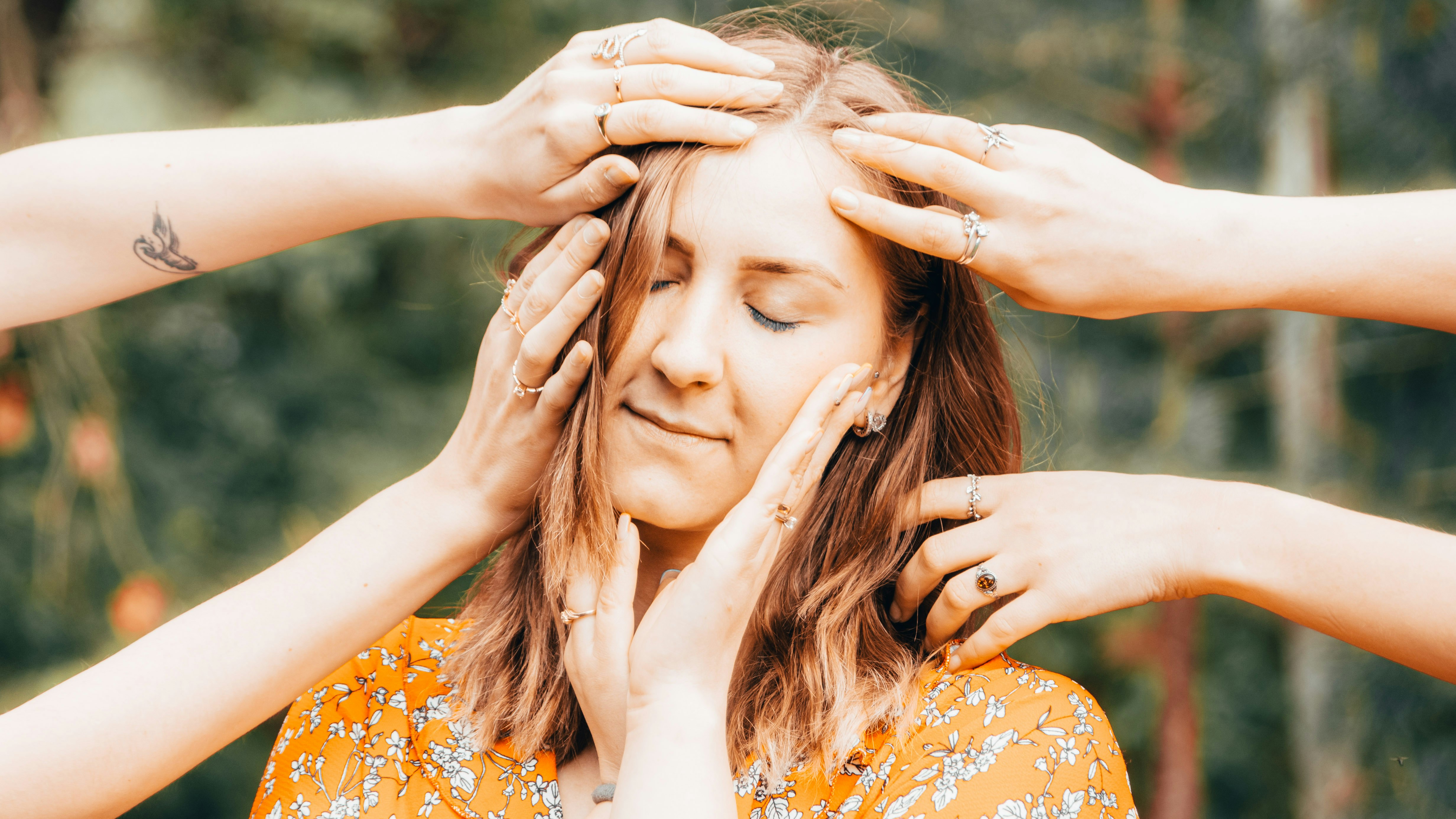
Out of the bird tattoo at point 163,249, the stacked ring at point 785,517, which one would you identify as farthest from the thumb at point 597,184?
the bird tattoo at point 163,249

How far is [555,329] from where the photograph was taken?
4.83 ft

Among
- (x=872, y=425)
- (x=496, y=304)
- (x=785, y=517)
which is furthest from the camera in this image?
(x=496, y=304)

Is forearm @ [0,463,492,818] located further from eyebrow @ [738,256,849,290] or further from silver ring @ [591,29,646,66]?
silver ring @ [591,29,646,66]

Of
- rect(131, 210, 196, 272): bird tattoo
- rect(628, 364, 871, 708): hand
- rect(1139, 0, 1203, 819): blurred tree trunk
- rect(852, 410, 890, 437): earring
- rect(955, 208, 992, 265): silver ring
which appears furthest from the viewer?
rect(1139, 0, 1203, 819): blurred tree trunk

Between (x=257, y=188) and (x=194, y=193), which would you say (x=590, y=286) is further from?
(x=194, y=193)

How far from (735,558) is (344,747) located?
2.58 feet

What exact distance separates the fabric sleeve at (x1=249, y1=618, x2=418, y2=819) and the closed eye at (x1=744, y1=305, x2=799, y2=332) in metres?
0.83

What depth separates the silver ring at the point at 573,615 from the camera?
1435 millimetres

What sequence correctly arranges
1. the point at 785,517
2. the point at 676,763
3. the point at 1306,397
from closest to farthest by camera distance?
the point at 676,763
the point at 785,517
the point at 1306,397

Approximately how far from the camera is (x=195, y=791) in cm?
250

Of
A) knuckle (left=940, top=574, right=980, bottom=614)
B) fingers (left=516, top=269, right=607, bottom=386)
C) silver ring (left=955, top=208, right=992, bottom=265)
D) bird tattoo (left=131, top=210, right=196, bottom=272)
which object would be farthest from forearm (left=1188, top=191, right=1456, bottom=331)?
bird tattoo (left=131, top=210, right=196, bottom=272)

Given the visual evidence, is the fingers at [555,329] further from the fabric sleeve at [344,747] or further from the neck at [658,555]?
the fabric sleeve at [344,747]

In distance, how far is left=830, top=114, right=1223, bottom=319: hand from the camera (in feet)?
4.30

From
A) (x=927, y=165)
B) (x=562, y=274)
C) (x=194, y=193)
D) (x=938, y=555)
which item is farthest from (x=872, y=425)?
(x=194, y=193)
